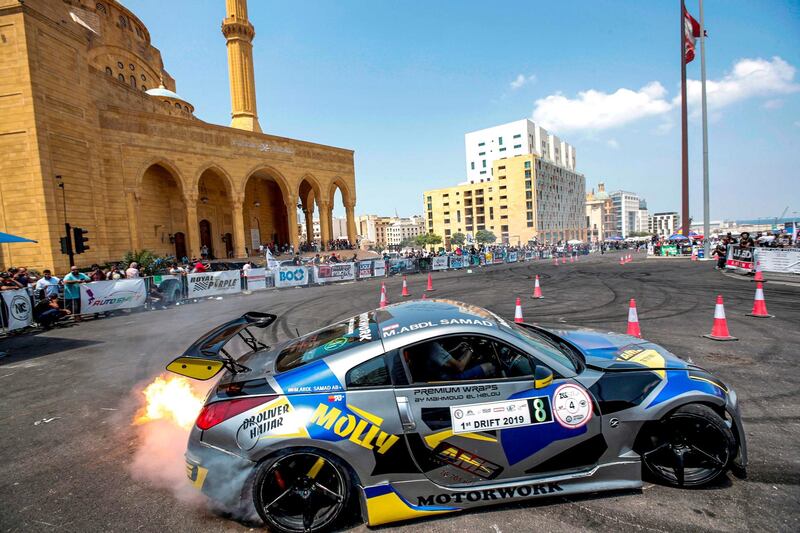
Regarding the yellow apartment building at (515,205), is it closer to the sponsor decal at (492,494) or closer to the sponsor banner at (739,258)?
the sponsor banner at (739,258)

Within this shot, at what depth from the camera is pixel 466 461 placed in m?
2.74

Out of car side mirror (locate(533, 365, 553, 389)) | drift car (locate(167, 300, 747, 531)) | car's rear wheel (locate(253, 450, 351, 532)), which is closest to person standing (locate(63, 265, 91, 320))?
drift car (locate(167, 300, 747, 531))

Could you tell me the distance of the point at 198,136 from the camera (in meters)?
29.3

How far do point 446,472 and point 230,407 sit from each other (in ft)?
5.17

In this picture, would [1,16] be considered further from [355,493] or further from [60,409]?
[355,493]

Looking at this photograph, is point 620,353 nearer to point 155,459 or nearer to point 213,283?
point 155,459

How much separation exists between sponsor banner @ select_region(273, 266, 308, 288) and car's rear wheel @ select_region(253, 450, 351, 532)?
725 inches

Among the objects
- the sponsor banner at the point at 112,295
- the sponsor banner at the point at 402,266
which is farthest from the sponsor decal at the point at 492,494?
the sponsor banner at the point at 402,266

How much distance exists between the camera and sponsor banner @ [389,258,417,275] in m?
27.1

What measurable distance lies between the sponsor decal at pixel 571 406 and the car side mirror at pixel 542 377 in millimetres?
97

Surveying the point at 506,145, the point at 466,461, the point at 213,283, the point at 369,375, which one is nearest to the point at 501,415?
the point at 466,461

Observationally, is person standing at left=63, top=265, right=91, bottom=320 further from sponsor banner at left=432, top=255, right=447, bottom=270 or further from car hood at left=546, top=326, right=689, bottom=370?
sponsor banner at left=432, top=255, right=447, bottom=270

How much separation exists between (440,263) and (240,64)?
28.3 m

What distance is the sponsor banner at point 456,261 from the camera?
31.3 meters
